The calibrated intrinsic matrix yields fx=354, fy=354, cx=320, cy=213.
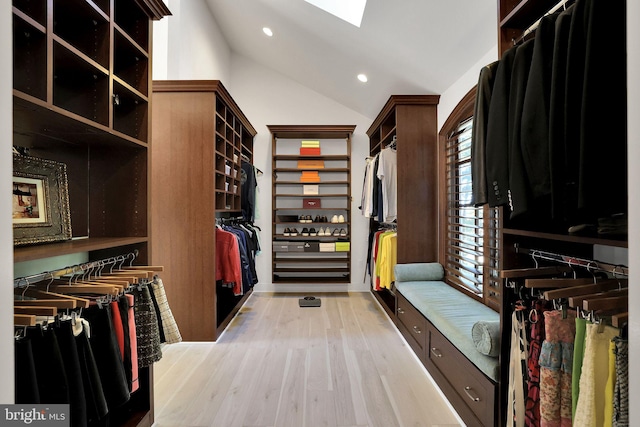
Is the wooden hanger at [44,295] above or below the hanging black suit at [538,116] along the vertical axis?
below

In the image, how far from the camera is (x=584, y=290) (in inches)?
48.6

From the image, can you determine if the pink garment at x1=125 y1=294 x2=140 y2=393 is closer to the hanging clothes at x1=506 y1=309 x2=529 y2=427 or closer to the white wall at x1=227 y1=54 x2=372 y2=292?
the hanging clothes at x1=506 y1=309 x2=529 y2=427

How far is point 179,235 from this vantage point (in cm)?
327

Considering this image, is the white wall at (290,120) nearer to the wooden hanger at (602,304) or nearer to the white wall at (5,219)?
the wooden hanger at (602,304)

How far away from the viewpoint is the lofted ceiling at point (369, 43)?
2586 mm

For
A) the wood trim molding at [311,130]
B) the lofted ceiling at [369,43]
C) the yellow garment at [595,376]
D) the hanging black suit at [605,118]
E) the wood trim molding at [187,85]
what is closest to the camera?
the hanging black suit at [605,118]

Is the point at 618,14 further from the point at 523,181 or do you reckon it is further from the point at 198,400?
the point at 198,400

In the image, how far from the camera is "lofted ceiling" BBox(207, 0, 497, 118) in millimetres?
2586

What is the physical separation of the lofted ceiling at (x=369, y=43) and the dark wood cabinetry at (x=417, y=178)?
0.25 meters

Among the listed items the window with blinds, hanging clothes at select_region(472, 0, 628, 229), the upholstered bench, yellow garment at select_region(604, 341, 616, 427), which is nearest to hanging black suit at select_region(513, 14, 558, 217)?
hanging clothes at select_region(472, 0, 628, 229)

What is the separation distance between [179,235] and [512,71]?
114 inches

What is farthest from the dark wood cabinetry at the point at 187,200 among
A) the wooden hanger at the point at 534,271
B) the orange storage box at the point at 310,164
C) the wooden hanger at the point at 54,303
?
the wooden hanger at the point at 534,271

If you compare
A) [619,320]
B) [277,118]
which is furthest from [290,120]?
[619,320]

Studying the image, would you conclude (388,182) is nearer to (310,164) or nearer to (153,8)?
(310,164)
